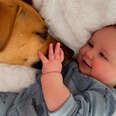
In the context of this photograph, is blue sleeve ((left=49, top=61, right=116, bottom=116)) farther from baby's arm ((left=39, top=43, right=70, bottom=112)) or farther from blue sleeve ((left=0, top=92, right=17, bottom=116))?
blue sleeve ((left=0, top=92, right=17, bottom=116))

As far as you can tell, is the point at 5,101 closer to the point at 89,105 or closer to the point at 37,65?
the point at 37,65

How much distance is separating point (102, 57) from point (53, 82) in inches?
9.3

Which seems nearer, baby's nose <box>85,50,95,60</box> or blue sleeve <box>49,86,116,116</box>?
blue sleeve <box>49,86,116,116</box>

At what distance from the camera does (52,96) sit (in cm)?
106

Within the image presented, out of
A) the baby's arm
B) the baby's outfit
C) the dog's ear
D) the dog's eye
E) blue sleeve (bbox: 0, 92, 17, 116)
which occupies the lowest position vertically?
blue sleeve (bbox: 0, 92, 17, 116)

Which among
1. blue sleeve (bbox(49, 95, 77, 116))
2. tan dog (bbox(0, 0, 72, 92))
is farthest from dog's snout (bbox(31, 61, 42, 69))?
blue sleeve (bbox(49, 95, 77, 116))

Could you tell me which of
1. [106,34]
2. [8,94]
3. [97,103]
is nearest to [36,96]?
[8,94]

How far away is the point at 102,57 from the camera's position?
1184 mm

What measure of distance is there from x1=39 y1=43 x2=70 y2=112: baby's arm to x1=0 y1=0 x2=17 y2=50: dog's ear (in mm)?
147

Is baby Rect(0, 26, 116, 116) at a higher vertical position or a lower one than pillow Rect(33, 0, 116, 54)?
lower

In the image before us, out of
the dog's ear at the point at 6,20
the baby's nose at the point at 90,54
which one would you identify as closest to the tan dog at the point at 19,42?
the dog's ear at the point at 6,20

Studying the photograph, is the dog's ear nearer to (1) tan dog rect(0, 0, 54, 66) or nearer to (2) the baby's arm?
(1) tan dog rect(0, 0, 54, 66)

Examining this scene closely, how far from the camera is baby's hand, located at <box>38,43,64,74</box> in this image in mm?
1110

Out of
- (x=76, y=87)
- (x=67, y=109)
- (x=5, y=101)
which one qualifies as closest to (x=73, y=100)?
(x=67, y=109)
